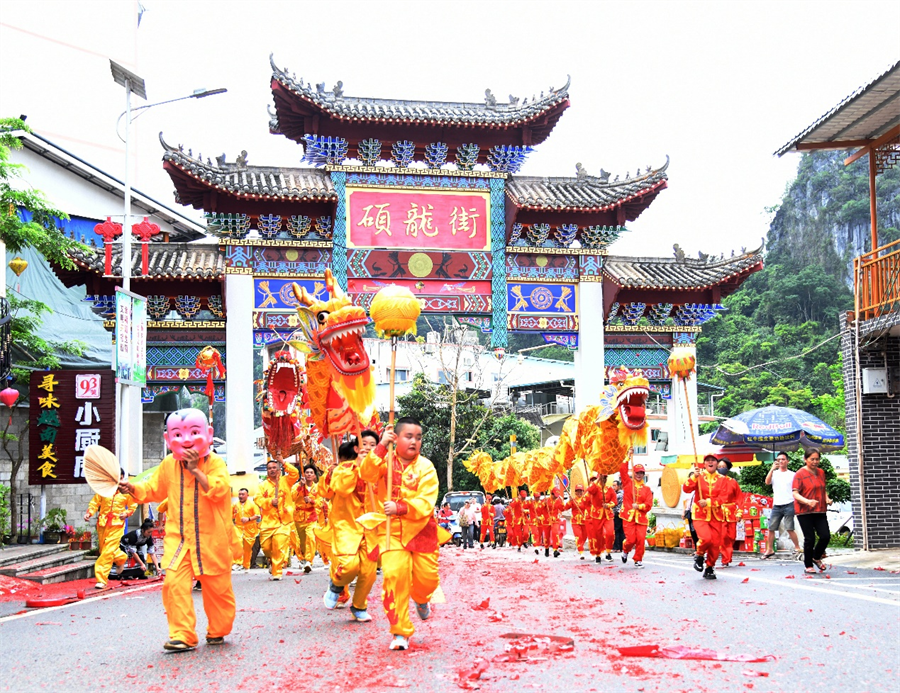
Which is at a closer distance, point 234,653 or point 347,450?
point 234,653

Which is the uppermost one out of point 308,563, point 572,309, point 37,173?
point 37,173

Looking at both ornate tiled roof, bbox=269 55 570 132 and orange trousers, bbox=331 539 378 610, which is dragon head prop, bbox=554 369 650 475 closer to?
orange trousers, bbox=331 539 378 610

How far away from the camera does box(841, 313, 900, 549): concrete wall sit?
14.9 metres

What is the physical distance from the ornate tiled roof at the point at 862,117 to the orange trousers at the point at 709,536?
246 inches

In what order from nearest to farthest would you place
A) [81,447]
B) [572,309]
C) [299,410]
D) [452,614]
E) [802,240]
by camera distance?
[452,614], [299,410], [81,447], [572,309], [802,240]

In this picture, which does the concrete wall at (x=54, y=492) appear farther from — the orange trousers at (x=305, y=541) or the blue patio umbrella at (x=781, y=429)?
the blue patio umbrella at (x=781, y=429)

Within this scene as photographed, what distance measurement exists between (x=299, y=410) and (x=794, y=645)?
386 inches

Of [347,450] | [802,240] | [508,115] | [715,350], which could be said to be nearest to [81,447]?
[347,450]

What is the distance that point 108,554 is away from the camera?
14.0m

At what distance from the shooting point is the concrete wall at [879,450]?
1495 centimetres

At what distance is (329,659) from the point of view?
6.67 meters

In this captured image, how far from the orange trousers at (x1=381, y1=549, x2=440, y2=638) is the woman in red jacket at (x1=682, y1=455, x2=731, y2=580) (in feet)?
17.2

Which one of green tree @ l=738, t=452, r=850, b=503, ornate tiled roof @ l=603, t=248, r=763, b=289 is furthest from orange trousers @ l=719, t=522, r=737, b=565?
ornate tiled roof @ l=603, t=248, r=763, b=289

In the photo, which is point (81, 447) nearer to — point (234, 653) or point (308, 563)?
point (308, 563)
